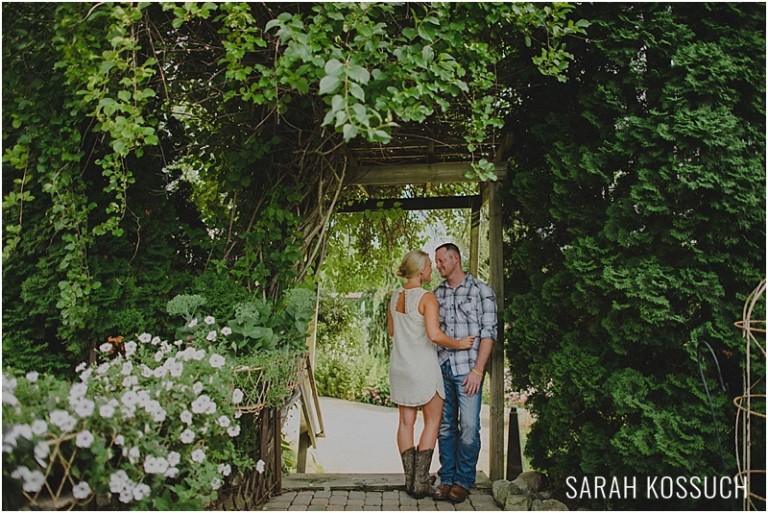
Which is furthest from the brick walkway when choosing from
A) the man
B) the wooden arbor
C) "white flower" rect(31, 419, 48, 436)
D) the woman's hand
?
"white flower" rect(31, 419, 48, 436)

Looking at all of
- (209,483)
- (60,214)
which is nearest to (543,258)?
(209,483)

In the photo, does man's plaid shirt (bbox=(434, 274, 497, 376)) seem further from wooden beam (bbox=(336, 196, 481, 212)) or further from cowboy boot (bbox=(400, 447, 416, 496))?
wooden beam (bbox=(336, 196, 481, 212))

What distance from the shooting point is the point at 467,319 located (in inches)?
160

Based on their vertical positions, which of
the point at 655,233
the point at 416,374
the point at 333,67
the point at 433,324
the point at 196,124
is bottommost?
the point at 416,374

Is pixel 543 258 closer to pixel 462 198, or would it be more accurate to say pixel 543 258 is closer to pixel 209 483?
pixel 462 198

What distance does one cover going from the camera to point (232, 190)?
4137 millimetres

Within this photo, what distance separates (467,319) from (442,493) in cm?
112

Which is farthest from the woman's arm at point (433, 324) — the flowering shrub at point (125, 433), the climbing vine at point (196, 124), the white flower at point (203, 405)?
the white flower at point (203, 405)

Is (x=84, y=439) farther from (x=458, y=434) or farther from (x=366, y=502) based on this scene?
(x=458, y=434)

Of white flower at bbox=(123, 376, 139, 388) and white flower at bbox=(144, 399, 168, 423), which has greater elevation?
white flower at bbox=(123, 376, 139, 388)

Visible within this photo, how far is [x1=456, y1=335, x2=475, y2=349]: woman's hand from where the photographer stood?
3990mm

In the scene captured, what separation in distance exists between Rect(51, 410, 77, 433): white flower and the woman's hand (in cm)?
242

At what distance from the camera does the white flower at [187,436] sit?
2.49 metres

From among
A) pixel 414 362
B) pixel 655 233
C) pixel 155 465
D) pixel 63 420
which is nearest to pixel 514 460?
pixel 414 362
